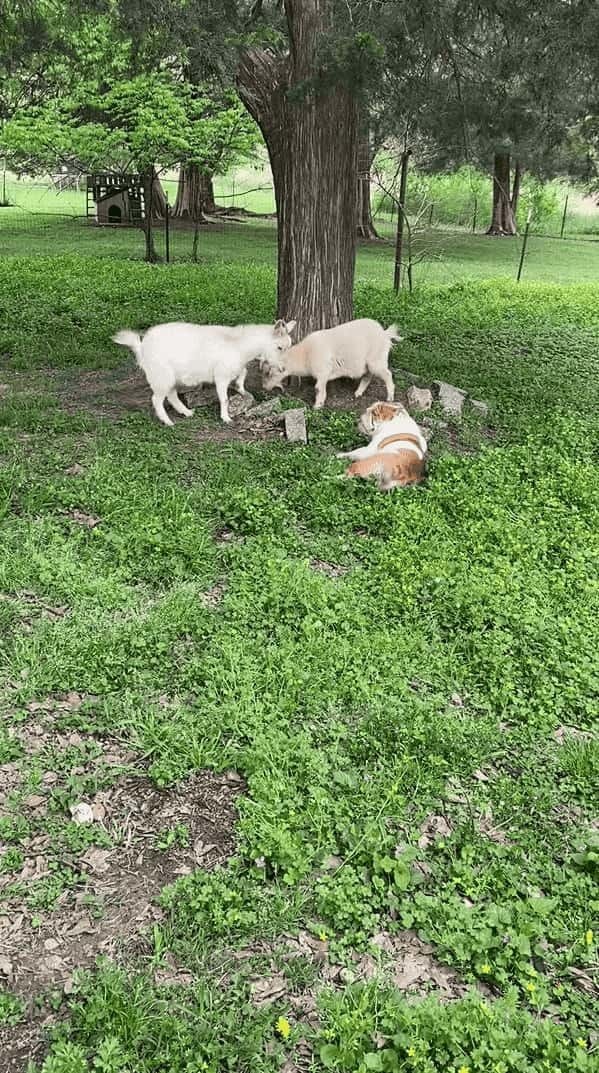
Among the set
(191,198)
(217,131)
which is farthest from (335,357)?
(191,198)

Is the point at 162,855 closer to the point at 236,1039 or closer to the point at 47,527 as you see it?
the point at 236,1039

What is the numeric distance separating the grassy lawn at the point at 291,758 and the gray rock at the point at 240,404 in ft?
2.04

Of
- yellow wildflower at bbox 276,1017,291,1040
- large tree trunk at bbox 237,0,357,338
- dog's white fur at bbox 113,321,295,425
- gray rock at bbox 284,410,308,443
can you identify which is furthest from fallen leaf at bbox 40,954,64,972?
large tree trunk at bbox 237,0,357,338

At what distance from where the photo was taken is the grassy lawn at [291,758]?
234 cm

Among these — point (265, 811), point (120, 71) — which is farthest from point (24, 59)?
point (265, 811)

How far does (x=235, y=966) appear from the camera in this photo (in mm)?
2455

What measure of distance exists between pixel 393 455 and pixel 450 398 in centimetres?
174

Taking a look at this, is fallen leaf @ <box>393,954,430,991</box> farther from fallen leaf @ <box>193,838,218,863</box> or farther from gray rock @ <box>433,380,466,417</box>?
gray rock @ <box>433,380,466,417</box>

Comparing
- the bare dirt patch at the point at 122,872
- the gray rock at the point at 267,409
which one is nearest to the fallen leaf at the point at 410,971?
the bare dirt patch at the point at 122,872

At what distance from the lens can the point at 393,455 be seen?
18.5 ft

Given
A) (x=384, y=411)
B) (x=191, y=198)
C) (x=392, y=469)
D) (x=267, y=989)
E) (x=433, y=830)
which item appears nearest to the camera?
(x=267, y=989)

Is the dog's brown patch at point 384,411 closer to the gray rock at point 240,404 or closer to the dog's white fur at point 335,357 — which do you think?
the dog's white fur at point 335,357

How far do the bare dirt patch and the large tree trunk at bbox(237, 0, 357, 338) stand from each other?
17.9 ft

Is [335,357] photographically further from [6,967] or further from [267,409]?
[6,967]
